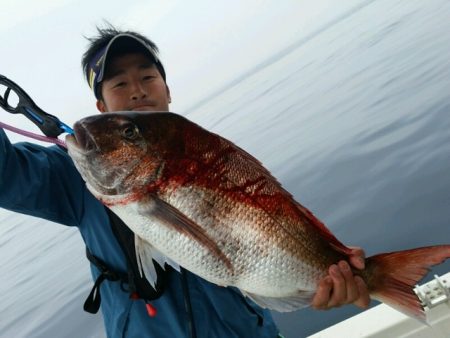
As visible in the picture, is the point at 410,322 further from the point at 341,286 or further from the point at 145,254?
the point at 145,254

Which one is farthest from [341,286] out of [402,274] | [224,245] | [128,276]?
[128,276]

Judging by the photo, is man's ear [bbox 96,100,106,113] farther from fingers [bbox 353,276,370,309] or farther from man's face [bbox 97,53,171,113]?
fingers [bbox 353,276,370,309]

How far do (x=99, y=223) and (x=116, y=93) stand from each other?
2.44ft

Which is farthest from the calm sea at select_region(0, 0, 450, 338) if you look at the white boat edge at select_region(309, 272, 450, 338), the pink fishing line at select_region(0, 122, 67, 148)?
the pink fishing line at select_region(0, 122, 67, 148)

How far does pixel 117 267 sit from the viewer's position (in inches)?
74.9

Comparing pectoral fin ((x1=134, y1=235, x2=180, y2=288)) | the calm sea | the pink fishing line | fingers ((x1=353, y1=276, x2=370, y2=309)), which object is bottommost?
the calm sea

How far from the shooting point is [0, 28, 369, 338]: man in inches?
69.9

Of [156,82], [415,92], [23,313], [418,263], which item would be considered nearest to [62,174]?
[156,82]

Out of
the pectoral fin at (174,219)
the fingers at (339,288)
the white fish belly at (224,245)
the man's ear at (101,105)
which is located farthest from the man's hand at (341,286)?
the man's ear at (101,105)

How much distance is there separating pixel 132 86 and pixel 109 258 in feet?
3.18

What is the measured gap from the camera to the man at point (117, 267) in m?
1.78

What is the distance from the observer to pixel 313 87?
1891 centimetres

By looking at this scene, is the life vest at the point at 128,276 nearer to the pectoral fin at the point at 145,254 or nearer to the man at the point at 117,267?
the man at the point at 117,267

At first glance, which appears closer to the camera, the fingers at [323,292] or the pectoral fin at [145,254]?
the pectoral fin at [145,254]
